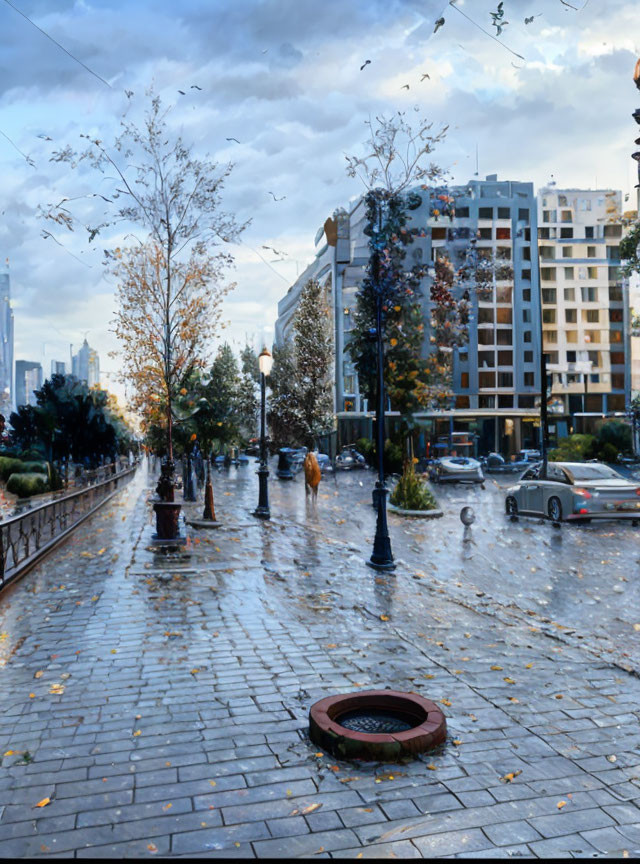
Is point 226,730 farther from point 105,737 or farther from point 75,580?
point 75,580

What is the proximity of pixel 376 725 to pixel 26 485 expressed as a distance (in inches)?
1145

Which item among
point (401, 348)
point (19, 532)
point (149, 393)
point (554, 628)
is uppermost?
point (401, 348)

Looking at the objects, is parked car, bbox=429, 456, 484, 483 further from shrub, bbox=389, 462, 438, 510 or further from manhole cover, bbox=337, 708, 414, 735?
manhole cover, bbox=337, 708, 414, 735

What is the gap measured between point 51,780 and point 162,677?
2099 mm

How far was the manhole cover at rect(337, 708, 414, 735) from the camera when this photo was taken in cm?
558

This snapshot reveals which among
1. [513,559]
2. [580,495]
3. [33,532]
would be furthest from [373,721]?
[580,495]

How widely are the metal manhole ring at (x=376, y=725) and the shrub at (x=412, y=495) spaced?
57.8 ft

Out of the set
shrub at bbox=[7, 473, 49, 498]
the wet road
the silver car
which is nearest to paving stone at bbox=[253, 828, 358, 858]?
the wet road

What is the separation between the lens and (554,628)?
8766 mm

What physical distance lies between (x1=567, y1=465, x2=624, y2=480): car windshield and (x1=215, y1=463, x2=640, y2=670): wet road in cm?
125

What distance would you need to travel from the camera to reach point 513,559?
47.0ft

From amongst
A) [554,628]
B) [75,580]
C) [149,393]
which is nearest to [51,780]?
[554,628]

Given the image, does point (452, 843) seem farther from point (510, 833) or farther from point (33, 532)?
point (33, 532)

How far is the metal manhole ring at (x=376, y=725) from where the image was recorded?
16.2 ft
